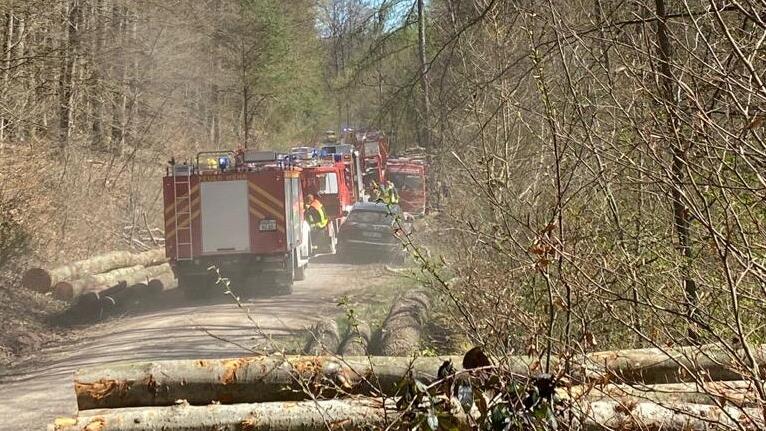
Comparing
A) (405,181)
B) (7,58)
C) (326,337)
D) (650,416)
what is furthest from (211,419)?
(405,181)

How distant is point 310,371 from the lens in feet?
18.1

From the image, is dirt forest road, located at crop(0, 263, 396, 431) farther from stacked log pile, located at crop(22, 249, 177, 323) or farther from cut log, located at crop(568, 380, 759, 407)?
cut log, located at crop(568, 380, 759, 407)

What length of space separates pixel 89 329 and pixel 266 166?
16.5 ft

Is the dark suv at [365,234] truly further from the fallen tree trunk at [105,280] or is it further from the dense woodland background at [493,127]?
the fallen tree trunk at [105,280]

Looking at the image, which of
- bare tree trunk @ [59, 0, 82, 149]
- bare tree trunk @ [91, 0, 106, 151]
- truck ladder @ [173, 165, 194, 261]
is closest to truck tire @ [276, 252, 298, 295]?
truck ladder @ [173, 165, 194, 261]

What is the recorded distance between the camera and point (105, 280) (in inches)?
786

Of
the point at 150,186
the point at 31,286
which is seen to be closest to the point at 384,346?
the point at 31,286

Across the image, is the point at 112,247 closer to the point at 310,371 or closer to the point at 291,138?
the point at 310,371

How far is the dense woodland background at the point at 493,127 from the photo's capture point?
3.79m

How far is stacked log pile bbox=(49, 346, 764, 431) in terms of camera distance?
452 cm

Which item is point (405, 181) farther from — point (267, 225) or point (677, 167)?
point (677, 167)

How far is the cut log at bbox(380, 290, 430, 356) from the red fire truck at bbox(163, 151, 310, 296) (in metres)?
4.85

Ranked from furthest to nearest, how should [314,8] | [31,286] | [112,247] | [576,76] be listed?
[314,8], [112,247], [31,286], [576,76]

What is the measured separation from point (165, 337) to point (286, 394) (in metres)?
8.79
